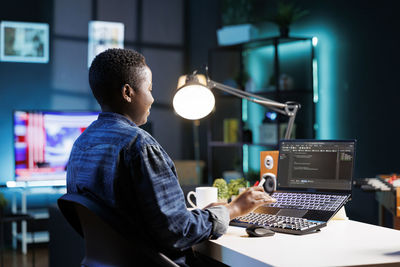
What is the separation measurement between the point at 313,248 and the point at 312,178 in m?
0.62

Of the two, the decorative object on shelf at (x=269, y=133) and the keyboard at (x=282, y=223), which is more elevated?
the decorative object on shelf at (x=269, y=133)

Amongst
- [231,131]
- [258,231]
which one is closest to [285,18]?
[231,131]

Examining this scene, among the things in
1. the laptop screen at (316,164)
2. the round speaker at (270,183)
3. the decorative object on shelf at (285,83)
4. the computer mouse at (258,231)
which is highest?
the decorative object on shelf at (285,83)

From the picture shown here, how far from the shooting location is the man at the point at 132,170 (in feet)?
4.47

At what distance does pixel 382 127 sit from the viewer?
12.8ft

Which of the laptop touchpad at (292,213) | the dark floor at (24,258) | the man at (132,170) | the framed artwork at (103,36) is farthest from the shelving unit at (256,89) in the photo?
the man at (132,170)

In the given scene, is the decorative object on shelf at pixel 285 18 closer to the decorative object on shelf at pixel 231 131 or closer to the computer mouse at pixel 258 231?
the decorative object on shelf at pixel 231 131

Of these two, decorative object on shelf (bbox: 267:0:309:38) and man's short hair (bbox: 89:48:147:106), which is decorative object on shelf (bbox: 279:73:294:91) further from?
man's short hair (bbox: 89:48:147:106)

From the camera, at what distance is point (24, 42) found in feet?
18.2

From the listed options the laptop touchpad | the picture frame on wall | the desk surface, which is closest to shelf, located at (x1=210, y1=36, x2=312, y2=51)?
the picture frame on wall

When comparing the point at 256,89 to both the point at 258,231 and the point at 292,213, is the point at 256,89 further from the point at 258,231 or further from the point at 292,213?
the point at 258,231

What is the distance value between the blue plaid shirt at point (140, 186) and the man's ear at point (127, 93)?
0.11 meters

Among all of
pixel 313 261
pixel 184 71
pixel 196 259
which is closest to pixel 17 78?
pixel 184 71

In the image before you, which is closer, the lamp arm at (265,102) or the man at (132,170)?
the man at (132,170)
